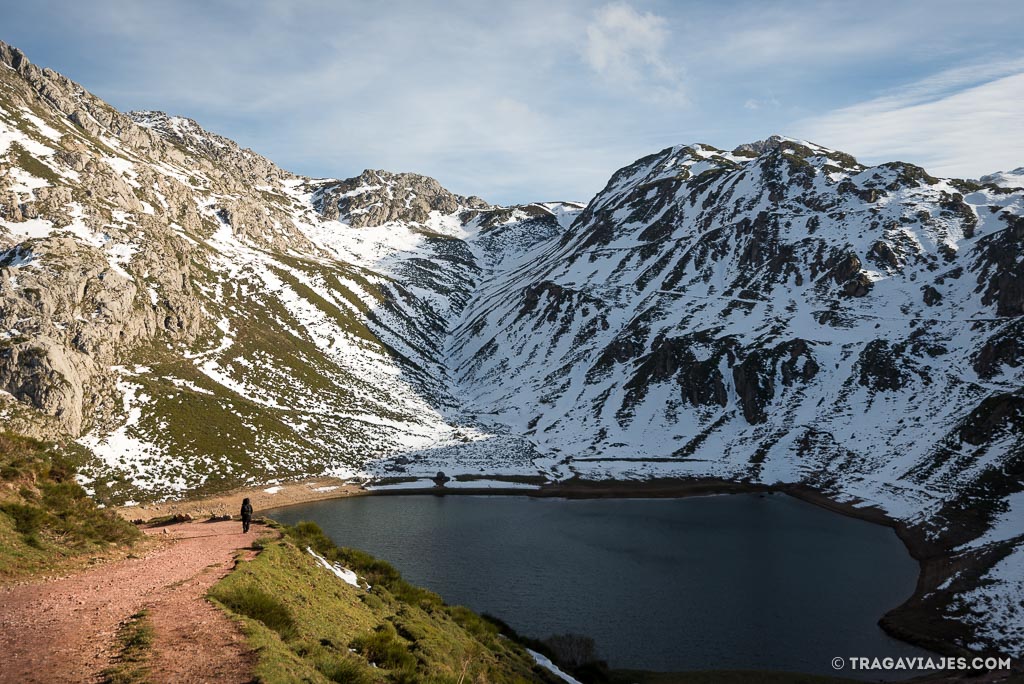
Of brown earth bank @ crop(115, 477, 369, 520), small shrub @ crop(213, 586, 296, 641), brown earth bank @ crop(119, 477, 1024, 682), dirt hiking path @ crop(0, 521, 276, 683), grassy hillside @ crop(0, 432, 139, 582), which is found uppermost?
grassy hillside @ crop(0, 432, 139, 582)

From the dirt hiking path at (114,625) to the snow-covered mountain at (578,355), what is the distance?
54.6 meters

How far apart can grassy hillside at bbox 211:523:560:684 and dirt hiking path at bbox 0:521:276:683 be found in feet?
2.28

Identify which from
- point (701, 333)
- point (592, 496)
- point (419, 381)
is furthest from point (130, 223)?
point (701, 333)

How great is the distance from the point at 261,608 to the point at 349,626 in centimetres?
335

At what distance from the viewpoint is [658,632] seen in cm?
4525

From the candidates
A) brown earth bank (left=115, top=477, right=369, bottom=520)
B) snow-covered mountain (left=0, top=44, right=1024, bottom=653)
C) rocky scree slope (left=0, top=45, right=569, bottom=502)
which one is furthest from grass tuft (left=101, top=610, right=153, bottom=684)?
rocky scree slope (left=0, top=45, right=569, bottom=502)

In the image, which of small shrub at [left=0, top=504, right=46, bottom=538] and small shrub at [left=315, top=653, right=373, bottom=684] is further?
small shrub at [left=0, top=504, right=46, bottom=538]

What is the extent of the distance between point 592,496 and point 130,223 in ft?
418

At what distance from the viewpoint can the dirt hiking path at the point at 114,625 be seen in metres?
11.8

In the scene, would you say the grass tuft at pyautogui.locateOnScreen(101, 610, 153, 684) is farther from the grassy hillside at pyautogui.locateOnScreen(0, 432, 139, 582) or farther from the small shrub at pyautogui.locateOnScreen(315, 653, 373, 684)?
the grassy hillside at pyautogui.locateOnScreen(0, 432, 139, 582)

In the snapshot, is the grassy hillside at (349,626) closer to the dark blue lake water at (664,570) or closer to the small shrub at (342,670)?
the small shrub at (342,670)

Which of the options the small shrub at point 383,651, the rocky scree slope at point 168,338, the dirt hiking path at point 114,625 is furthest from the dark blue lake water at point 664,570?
the dirt hiking path at point 114,625

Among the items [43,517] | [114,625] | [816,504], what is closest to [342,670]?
[114,625]

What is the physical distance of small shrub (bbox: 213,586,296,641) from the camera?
15469 millimetres
